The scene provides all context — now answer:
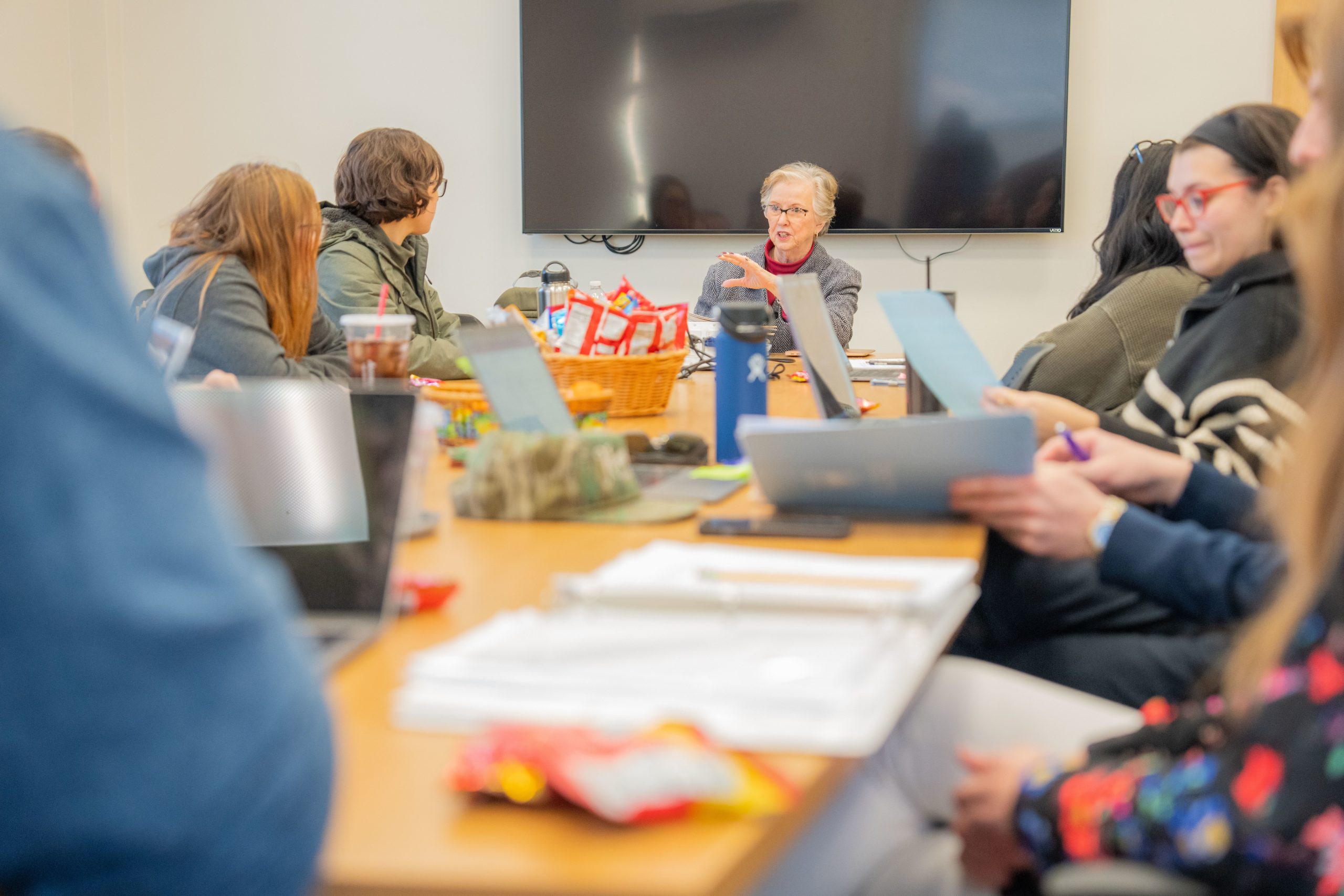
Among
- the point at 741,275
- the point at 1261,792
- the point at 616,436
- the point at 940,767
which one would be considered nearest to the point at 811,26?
the point at 741,275

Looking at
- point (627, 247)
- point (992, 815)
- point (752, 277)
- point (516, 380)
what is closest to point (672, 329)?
point (516, 380)

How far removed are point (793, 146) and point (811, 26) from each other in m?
0.46

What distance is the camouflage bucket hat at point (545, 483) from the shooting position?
1.32m

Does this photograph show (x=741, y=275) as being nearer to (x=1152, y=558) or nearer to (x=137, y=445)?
(x=1152, y=558)

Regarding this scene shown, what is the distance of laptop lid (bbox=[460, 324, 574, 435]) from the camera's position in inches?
56.6

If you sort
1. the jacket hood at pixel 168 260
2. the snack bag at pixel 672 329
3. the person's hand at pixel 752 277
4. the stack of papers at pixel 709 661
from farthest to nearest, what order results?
1. the person's hand at pixel 752 277
2. the jacket hood at pixel 168 260
3. the snack bag at pixel 672 329
4. the stack of papers at pixel 709 661

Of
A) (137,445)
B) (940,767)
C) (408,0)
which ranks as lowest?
(940,767)

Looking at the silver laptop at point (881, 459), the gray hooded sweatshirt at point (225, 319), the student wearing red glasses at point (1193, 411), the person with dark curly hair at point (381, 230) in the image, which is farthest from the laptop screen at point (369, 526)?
the person with dark curly hair at point (381, 230)

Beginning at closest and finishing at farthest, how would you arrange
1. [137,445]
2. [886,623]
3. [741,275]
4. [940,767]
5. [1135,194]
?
[137,445] < [886,623] < [940,767] < [1135,194] < [741,275]

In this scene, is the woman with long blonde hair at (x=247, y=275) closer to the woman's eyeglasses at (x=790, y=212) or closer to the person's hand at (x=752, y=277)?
the person's hand at (x=752, y=277)

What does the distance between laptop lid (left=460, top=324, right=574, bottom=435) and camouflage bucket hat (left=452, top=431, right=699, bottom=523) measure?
53 millimetres

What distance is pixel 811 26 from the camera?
486 cm

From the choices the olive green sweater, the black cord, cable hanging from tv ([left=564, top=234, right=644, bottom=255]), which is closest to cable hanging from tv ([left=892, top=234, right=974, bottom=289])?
cable hanging from tv ([left=564, top=234, right=644, bottom=255])

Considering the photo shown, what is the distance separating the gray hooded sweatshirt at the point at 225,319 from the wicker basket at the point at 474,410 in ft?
2.21
